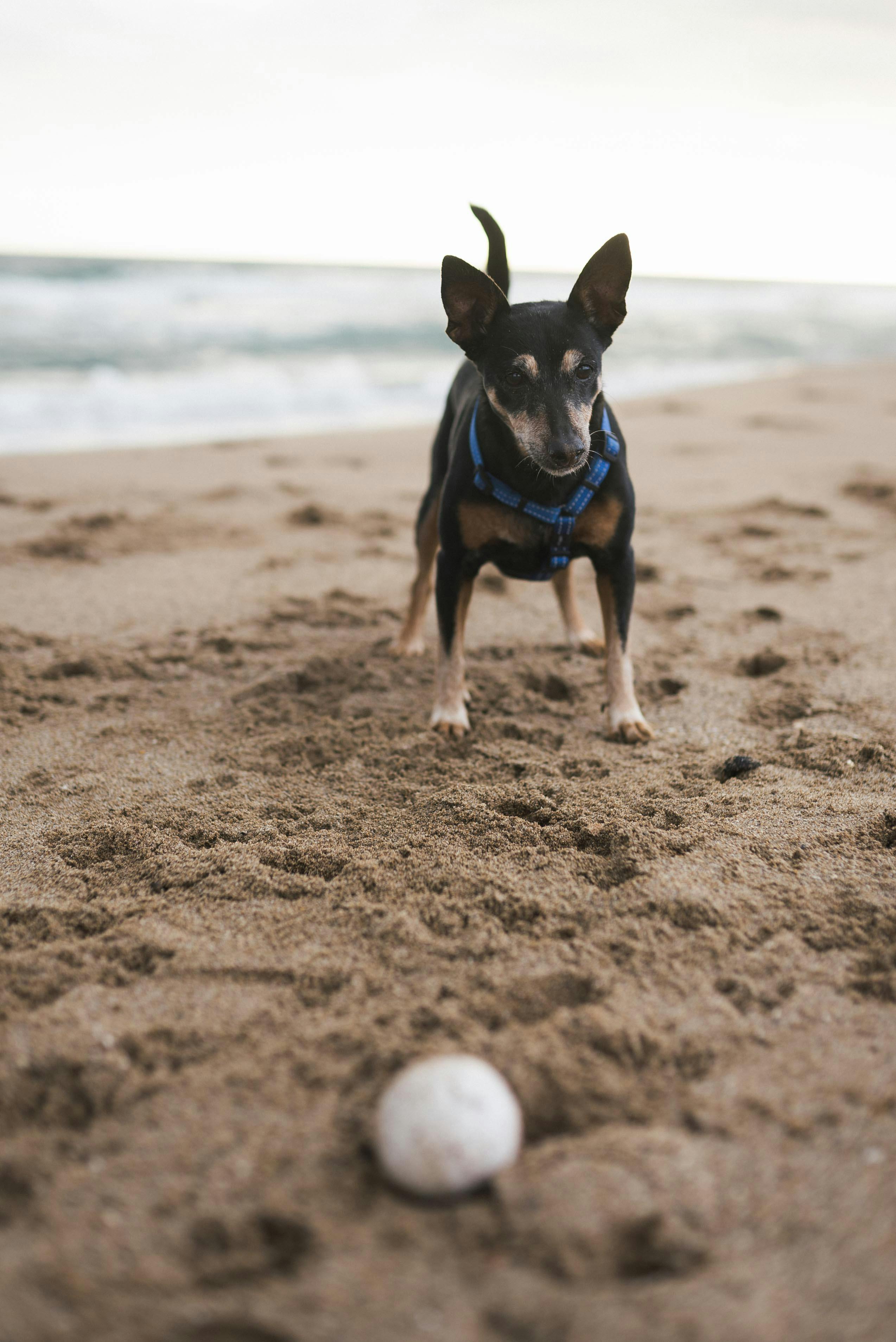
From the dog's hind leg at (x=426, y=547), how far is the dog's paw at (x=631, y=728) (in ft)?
3.18

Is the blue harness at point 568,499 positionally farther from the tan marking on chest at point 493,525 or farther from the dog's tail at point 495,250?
the dog's tail at point 495,250

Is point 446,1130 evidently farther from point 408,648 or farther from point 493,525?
point 408,648

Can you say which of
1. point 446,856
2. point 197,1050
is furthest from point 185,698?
point 197,1050

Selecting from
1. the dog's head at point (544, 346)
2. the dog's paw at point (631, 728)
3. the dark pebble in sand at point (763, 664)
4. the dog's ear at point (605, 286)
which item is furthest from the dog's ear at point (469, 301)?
the dark pebble in sand at point (763, 664)

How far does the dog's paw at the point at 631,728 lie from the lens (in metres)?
2.85

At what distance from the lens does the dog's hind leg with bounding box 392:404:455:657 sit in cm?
337

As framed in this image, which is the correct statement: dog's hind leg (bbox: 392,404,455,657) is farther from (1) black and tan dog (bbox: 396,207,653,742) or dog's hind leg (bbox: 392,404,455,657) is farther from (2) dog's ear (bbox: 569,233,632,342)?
(2) dog's ear (bbox: 569,233,632,342)

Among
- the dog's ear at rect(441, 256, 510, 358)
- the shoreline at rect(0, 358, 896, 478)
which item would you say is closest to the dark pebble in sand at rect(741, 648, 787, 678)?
the dog's ear at rect(441, 256, 510, 358)

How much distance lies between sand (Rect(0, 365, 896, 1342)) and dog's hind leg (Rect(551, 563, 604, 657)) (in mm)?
74

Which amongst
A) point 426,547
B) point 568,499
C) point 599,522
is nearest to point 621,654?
point 599,522

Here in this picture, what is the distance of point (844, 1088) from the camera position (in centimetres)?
152

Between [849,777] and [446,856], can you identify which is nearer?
[446,856]

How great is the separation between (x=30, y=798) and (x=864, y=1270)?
2.20 meters

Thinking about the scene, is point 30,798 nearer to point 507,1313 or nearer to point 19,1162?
point 19,1162
